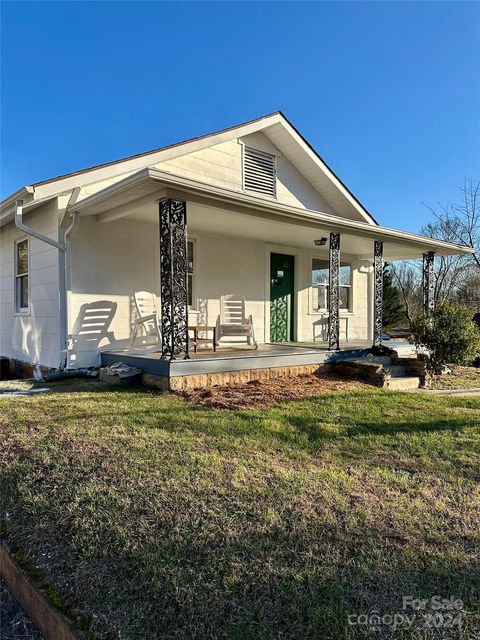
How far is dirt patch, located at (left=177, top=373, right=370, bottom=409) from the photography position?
17.4 ft

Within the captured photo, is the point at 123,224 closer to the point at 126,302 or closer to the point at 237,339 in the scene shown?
the point at 126,302

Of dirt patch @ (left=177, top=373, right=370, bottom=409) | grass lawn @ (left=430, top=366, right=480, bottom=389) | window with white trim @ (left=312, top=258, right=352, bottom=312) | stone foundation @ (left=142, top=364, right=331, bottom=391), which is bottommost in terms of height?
grass lawn @ (left=430, top=366, right=480, bottom=389)

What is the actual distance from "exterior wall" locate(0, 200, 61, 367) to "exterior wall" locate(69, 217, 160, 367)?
37 centimetres

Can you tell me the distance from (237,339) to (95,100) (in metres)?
8.37

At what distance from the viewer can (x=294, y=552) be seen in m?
2.09

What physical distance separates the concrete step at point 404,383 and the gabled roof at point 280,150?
5.10 meters

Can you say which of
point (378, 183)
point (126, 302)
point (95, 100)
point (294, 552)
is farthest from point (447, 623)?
point (378, 183)

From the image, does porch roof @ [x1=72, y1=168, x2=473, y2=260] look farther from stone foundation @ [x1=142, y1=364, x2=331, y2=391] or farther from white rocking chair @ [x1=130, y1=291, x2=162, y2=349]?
stone foundation @ [x1=142, y1=364, x2=331, y2=391]

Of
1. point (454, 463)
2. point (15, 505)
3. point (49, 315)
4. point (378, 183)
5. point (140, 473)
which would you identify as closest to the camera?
point (15, 505)

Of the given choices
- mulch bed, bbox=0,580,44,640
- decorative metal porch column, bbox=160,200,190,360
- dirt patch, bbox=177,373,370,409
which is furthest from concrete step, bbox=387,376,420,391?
mulch bed, bbox=0,580,44,640

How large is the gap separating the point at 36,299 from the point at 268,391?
16.3 feet

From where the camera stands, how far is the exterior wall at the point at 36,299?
734 cm

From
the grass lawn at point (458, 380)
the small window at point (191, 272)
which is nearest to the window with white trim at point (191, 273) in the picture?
the small window at point (191, 272)

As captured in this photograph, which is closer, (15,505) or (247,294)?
(15,505)
